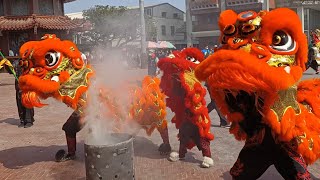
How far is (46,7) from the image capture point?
23.0m

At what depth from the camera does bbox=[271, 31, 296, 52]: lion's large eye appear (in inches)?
116

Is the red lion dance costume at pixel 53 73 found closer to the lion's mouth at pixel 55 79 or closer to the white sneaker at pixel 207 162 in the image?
the lion's mouth at pixel 55 79

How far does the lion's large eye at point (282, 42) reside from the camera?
9.64 ft

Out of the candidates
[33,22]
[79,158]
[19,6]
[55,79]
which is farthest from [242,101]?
[19,6]

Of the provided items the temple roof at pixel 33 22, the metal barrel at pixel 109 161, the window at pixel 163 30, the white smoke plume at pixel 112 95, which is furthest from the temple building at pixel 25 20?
the window at pixel 163 30

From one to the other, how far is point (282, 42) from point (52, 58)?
3.04 metres

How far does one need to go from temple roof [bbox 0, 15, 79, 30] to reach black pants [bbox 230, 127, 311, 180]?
1937cm

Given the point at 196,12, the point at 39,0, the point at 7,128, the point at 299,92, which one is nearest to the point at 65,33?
the point at 39,0

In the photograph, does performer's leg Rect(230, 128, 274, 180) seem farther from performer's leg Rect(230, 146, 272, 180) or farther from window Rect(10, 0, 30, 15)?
window Rect(10, 0, 30, 15)

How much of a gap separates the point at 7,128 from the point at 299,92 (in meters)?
7.63

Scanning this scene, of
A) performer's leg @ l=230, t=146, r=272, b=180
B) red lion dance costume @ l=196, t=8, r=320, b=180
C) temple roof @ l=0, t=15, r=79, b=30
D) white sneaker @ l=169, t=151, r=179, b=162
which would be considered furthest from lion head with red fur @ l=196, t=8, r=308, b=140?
temple roof @ l=0, t=15, r=79, b=30

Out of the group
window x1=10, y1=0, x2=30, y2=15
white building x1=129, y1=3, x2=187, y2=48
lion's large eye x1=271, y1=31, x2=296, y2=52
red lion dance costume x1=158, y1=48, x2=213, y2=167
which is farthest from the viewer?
white building x1=129, y1=3, x2=187, y2=48

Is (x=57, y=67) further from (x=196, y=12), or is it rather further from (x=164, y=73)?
(x=196, y=12)

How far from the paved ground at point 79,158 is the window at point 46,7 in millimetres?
15125
